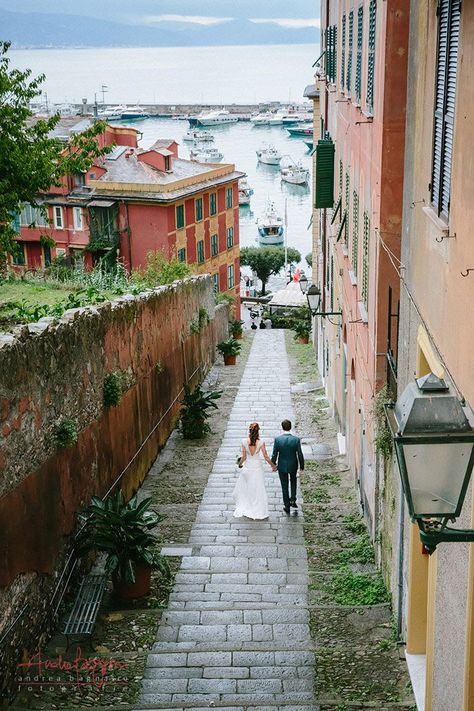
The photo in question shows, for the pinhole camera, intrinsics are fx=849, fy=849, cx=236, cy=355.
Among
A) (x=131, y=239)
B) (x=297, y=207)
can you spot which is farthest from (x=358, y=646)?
(x=297, y=207)

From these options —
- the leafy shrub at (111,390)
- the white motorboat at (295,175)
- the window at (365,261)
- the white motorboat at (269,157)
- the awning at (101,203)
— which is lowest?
the white motorboat at (295,175)

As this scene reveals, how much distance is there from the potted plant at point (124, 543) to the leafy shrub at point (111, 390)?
2.16 metres

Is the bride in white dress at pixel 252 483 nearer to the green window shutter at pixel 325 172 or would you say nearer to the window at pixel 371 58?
the window at pixel 371 58

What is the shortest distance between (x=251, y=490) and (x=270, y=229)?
9260cm

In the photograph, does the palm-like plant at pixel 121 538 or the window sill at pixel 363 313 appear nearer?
the palm-like plant at pixel 121 538

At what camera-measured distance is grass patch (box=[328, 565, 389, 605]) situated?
975 cm

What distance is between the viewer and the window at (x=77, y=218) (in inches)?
1897

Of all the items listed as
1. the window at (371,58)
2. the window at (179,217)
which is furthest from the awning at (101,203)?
the window at (371,58)

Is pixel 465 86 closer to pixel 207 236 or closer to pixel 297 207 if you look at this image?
pixel 207 236

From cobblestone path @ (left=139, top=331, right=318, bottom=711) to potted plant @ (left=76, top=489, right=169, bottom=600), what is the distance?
50 cm

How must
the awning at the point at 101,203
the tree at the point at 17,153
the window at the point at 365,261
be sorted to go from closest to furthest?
the window at the point at 365,261, the tree at the point at 17,153, the awning at the point at 101,203

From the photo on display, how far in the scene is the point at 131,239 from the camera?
4797 centimetres

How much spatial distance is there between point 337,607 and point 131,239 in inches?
1581

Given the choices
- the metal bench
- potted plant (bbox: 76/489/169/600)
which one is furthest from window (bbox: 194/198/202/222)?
the metal bench
